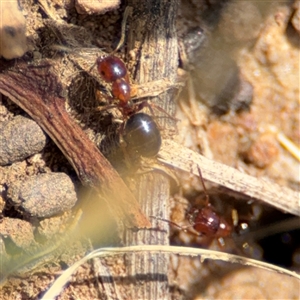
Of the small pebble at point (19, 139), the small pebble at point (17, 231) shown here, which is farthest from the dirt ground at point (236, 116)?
the small pebble at point (17, 231)

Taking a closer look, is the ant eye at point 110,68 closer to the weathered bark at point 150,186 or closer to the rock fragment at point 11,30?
the weathered bark at point 150,186

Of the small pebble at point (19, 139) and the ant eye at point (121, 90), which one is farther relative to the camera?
the ant eye at point (121, 90)

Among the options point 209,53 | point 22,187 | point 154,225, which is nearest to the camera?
point 22,187

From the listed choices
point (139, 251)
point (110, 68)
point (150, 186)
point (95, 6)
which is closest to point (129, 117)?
point (110, 68)

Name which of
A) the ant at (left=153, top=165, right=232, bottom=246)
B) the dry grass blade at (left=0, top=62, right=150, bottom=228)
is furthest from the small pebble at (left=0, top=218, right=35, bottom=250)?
the ant at (left=153, top=165, right=232, bottom=246)

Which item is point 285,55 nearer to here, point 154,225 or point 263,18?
point 263,18

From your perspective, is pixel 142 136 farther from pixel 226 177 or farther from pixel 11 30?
pixel 11 30

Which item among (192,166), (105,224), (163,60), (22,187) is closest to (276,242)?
(192,166)
